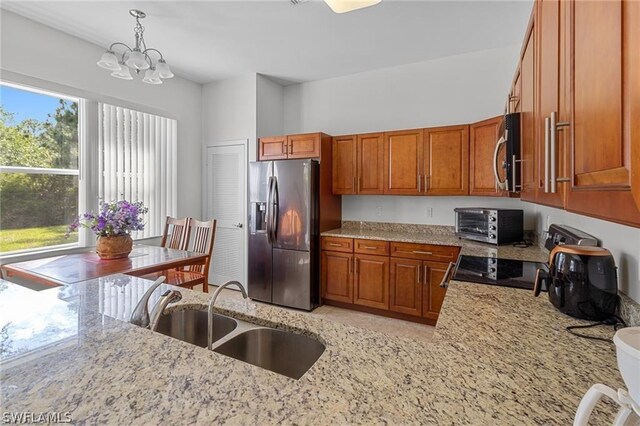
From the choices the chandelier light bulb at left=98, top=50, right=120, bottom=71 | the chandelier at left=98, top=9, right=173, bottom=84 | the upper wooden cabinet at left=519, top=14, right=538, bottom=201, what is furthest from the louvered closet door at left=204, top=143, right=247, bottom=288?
the upper wooden cabinet at left=519, top=14, right=538, bottom=201

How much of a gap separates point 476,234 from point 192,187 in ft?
12.0

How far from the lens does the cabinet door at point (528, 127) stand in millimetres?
1129

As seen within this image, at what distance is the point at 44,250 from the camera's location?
9.23 ft

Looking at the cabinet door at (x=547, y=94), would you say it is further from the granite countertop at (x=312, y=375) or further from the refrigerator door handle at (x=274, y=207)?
the refrigerator door handle at (x=274, y=207)

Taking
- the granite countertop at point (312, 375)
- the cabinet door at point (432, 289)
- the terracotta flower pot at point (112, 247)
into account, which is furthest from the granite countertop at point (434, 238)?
the terracotta flower pot at point (112, 247)

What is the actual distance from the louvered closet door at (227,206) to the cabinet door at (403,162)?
1.90 meters

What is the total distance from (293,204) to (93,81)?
2.44m

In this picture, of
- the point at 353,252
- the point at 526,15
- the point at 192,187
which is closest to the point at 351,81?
the point at 526,15

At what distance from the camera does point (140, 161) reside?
11.6 ft

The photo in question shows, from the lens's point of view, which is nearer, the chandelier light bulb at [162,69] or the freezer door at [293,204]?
the chandelier light bulb at [162,69]

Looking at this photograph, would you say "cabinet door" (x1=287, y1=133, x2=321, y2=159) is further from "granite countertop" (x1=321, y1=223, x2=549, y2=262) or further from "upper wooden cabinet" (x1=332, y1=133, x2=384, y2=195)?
"granite countertop" (x1=321, y1=223, x2=549, y2=262)

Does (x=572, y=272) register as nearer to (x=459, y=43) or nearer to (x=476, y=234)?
(x=476, y=234)

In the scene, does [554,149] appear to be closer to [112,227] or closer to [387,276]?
[387,276]

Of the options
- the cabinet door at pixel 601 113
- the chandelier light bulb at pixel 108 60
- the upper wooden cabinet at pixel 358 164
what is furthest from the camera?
the upper wooden cabinet at pixel 358 164
